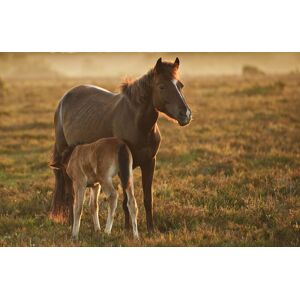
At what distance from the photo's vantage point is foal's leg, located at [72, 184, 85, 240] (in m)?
8.22

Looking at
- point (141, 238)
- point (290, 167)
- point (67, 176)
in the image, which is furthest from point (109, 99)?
point (290, 167)

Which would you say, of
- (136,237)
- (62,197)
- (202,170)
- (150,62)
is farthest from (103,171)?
(150,62)

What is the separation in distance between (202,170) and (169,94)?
4024 mm

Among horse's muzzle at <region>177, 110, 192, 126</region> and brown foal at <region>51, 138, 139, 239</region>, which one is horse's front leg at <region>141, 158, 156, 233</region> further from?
horse's muzzle at <region>177, 110, 192, 126</region>

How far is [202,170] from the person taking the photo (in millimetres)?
11711

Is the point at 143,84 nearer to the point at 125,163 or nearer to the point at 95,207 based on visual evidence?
the point at 125,163

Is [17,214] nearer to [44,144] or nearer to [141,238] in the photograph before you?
[141,238]

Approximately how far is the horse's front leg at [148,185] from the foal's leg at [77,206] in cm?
81

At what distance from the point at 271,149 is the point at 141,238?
223 inches

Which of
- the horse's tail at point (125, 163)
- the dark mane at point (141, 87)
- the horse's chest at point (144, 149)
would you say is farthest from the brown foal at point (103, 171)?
the dark mane at point (141, 87)

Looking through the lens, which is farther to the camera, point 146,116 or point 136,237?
point 146,116

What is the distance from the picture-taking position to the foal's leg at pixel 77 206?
27.0ft
